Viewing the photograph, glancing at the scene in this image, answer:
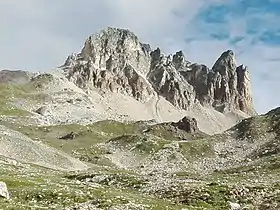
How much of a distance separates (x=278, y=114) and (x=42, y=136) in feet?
277

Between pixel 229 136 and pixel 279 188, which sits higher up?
pixel 229 136

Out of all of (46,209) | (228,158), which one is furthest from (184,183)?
(228,158)

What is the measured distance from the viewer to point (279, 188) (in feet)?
188

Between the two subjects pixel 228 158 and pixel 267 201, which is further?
pixel 228 158

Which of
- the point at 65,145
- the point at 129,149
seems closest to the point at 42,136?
the point at 65,145

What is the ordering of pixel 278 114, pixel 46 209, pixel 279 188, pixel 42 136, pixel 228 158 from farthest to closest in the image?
pixel 42 136
pixel 278 114
pixel 228 158
pixel 279 188
pixel 46 209

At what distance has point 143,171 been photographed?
4906 inches

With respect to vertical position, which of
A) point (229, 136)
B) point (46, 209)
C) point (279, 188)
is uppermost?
point (229, 136)

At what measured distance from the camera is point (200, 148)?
15612 centimetres

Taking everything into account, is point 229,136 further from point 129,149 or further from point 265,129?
point 129,149

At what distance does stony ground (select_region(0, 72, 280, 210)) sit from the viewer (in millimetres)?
47000

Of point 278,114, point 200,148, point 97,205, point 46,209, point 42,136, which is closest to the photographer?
point 46,209

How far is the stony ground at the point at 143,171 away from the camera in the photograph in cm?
4700

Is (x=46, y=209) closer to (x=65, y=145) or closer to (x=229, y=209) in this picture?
(x=229, y=209)
